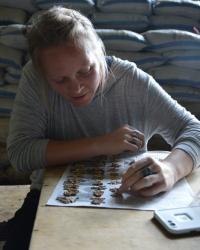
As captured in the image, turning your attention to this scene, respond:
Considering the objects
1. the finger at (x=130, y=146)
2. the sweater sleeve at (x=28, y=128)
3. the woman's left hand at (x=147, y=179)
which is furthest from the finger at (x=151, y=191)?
the sweater sleeve at (x=28, y=128)

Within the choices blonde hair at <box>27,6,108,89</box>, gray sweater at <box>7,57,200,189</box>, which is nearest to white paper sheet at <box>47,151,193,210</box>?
gray sweater at <box>7,57,200,189</box>

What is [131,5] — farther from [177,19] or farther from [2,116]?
[2,116]

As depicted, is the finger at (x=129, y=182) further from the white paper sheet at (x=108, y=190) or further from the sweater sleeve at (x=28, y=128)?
the sweater sleeve at (x=28, y=128)

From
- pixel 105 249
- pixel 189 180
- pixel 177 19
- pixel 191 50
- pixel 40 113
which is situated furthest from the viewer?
pixel 177 19

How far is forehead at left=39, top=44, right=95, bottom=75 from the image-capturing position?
1.03m

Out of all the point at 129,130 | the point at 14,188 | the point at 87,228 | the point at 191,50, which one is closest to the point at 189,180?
the point at 129,130

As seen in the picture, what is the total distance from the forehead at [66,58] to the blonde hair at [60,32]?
0.01 metres

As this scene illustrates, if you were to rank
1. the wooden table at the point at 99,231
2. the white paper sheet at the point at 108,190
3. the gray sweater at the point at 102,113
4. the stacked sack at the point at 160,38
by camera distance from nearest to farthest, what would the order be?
the wooden table at the point at 99,231 → the white paper sheet at the point at 108,190 → the gray sweater at the point at 102,113 → the stacked sack at the point at 160,38

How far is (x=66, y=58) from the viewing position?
1.03m

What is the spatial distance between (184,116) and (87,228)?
0.54 m

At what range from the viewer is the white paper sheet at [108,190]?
85 cm

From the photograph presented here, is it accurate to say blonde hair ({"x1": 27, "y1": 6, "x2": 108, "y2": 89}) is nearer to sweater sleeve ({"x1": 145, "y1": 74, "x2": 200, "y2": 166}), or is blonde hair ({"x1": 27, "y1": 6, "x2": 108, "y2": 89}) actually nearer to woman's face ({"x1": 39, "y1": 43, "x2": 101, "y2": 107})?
woman's face ({"x1": 39, "y1": 43, "x2": 101, "y2": 107})

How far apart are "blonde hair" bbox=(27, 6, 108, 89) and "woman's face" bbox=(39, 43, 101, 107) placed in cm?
2

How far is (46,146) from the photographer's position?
1099 mm
